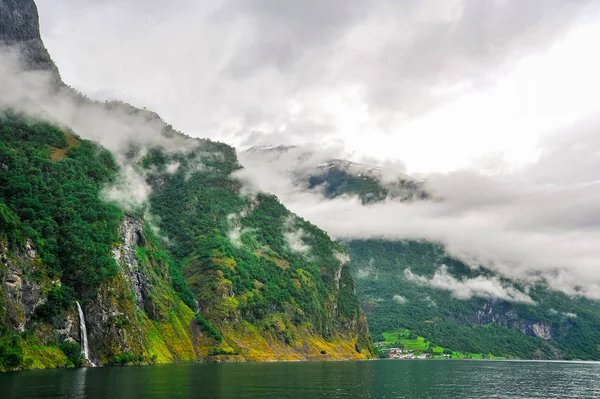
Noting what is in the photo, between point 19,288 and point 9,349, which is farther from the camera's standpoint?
point 19,288

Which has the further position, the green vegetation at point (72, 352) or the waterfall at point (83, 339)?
the waterfall at point (83, 339)

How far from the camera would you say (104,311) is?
164625 millimetres

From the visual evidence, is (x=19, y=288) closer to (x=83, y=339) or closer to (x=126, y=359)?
(x=83, y=339)

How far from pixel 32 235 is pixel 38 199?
24.8 meters

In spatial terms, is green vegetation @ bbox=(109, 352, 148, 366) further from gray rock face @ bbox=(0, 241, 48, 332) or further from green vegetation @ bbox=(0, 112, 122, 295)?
gray rock face @ bbox=(0, 241, 48, 332)

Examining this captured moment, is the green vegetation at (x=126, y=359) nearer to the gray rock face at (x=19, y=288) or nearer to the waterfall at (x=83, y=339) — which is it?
the waterfall at (x=83, y=339)

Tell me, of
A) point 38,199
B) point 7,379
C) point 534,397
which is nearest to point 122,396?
point 7,379

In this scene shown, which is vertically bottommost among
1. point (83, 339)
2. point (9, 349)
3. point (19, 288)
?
point (9, 349)

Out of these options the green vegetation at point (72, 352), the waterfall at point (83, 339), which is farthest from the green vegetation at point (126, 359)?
the green vegetation at point (72, 352)

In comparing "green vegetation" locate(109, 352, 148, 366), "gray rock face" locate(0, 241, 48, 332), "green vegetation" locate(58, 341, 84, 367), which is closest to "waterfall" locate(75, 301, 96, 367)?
"green vegetation" locate(58, 341, 84, 367)

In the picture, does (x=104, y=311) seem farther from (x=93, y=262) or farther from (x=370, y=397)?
(x=370, y=397)

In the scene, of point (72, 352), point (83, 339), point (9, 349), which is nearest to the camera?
point (9, 349)

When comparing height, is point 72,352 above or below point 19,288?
below

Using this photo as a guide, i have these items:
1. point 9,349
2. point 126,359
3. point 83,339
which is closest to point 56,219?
point 83,339
